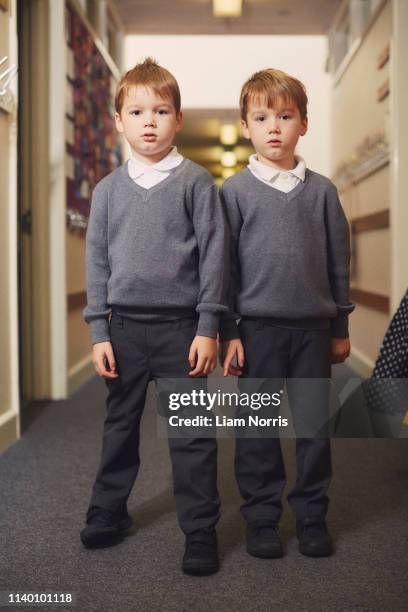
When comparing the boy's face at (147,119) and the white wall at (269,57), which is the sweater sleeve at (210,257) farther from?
the white wall at (269,57)

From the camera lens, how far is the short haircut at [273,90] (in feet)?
4.66

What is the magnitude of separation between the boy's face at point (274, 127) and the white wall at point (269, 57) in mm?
3904

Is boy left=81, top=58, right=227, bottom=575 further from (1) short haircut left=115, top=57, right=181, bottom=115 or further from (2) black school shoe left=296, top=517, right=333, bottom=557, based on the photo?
(2) black school shoe left=296, top=517, right=333, bottom=557

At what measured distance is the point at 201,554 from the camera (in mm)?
1429

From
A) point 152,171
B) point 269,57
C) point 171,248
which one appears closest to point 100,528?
point 171,248

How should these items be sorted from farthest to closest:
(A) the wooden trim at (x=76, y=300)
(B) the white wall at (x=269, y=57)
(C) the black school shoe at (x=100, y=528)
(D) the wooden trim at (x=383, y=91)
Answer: (B) the white wall at (x=269, y=57) → (A) the wooden trim at (x=76, y=300) → (D) the wooden trim at (x=383, y=91) → (C) the black school shoe at (x=100, y=528)

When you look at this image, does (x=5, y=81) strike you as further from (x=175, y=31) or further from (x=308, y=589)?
(x=175, y=31)

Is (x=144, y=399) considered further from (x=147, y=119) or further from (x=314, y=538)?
(x=147, y=119)

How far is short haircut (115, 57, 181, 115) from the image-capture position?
54.6 inches

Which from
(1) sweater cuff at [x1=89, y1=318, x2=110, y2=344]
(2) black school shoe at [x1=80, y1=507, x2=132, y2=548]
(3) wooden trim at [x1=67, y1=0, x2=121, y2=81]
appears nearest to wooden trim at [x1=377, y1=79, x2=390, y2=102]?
(3) wooden trim at [x1=67, y1=0, x2=121, y2=81]

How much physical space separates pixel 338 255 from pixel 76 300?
7.87 feet

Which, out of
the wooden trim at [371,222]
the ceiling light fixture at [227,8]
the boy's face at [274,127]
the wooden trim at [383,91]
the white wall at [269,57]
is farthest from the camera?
the white wall at [269,57]

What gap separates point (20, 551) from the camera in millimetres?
1546

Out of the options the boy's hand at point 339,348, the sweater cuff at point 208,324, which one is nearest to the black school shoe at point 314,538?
the boy's hand at point 339,348
